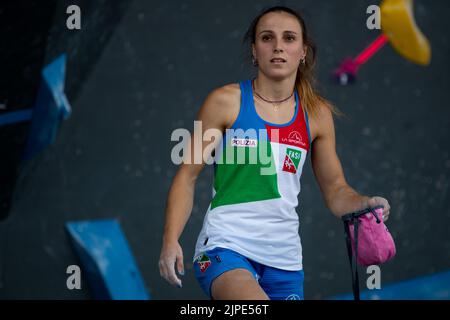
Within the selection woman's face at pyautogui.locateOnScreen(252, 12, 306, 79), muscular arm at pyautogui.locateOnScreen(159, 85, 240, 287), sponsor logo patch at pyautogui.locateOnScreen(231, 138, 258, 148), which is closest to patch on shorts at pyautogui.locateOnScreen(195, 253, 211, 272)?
muscular arm at pyautogui.locateOnScreen(159, 85, 240, 287)

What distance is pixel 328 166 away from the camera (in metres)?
3.25

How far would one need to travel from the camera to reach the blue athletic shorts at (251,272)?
2861 mm

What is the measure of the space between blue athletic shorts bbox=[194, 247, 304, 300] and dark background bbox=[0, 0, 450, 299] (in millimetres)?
1891

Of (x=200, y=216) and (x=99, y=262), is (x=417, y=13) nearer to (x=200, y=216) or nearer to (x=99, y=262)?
(x=200, y=216)

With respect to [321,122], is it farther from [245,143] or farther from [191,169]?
[191,169]

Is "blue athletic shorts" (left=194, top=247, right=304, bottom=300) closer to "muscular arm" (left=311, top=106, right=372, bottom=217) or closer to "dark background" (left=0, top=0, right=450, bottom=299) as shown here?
"muscular arm" (left=311, top=106, right=372, bottom=217)

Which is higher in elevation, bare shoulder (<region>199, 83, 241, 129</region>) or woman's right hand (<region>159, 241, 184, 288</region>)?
bare shoulder (<region>199, 83, 241, 129</region>)

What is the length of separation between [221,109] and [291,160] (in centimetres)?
33

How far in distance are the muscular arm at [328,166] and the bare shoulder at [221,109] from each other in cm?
36

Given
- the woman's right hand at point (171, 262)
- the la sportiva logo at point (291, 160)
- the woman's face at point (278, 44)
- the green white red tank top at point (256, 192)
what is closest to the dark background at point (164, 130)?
the woman's face at point (278, 44)

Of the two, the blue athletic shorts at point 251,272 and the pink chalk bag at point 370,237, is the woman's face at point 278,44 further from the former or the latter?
the blue athletic shorts at point 251,272

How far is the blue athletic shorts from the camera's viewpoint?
286 centimetres

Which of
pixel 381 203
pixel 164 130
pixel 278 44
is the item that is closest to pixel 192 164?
pixel 278 44
